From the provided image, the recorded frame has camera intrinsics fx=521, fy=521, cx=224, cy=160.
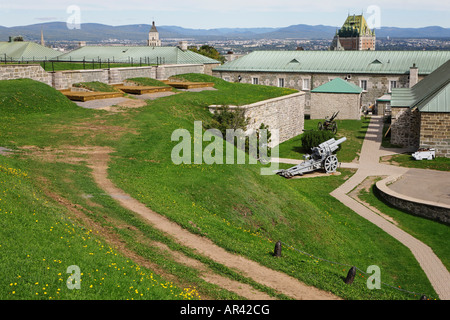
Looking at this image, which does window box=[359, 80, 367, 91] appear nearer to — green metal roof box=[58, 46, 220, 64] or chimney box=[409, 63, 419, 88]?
chimney box=[409, 63, 419, 88]

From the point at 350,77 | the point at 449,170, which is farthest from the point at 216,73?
the point at 449,170

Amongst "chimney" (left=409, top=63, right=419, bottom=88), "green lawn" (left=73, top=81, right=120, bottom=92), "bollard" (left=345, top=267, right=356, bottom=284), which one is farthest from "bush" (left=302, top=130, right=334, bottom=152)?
"chimney" (left=409, top=63, right=419, bottom=88)

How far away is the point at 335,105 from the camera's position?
153ft

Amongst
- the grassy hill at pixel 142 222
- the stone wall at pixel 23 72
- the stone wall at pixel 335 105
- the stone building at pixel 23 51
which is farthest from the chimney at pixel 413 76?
the stone building at pixel 23 51

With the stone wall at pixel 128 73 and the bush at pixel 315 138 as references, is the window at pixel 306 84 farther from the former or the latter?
the bush at pixel 315 138

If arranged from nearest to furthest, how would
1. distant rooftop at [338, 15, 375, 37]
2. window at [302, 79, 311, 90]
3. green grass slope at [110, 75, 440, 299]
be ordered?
green grass slope at [110, 75, 440, 299], window at [302, 79, 311, 90], distant rooftop at [338, 15, 375, 37]

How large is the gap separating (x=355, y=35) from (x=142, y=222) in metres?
183

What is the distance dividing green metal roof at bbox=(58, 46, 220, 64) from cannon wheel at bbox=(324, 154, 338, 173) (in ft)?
108

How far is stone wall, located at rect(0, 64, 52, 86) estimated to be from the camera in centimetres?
2653

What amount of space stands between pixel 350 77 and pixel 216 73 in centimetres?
1543

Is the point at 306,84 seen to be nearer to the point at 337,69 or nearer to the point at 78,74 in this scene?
the point at 337,69

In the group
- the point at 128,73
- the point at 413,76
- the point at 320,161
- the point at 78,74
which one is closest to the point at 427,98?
the point at 320,161

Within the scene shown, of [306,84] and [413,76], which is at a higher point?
[413,76]

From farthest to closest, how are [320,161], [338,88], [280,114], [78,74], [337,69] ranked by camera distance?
[337,69]
[338,88]
[280,114]
[78,74]
[320,161]
